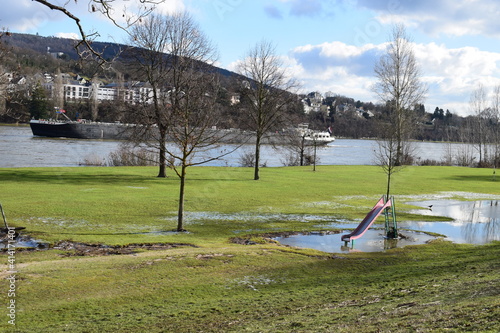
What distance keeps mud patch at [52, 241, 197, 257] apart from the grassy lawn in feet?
0.74

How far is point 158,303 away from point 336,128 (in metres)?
138

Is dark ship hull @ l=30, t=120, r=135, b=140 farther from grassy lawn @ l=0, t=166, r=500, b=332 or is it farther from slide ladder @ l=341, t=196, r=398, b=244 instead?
slide ladder @ l=341, t=196, r=398, b=244

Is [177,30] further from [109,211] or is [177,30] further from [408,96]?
[408,96]

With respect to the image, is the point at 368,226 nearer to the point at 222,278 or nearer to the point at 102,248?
the point at 222,278

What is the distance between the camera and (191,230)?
1753cm

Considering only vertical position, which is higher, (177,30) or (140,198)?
(177,30)

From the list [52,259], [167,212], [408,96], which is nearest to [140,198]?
[167,212]

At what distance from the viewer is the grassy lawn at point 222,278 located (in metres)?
7.08

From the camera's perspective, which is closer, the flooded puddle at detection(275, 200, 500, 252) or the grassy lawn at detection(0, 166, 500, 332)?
the grassy lawn at detection(0, 166, 500, 332)

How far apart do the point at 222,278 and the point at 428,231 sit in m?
12.0

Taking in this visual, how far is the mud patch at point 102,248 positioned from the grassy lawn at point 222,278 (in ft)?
0.74

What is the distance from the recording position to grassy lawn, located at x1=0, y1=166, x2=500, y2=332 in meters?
7.08

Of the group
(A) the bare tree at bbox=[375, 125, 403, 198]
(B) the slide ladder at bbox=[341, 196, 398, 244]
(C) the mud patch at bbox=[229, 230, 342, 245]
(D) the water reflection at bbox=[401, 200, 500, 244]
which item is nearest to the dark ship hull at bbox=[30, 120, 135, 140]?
(A) the bare tree at bbox=[375, 125, 403, 198]

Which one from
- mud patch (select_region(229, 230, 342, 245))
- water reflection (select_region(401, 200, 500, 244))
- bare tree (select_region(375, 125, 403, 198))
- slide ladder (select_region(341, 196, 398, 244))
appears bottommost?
mud patch (select_region(229, 230, 342, 245))
